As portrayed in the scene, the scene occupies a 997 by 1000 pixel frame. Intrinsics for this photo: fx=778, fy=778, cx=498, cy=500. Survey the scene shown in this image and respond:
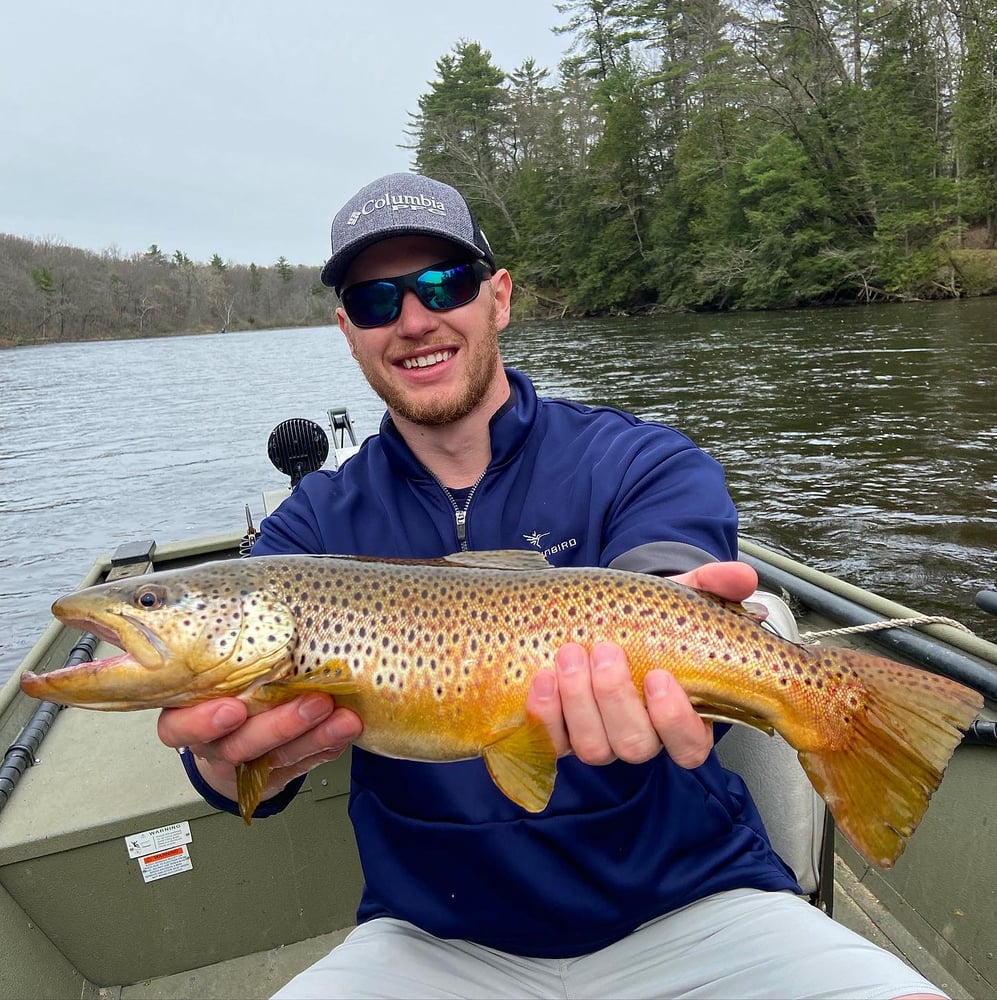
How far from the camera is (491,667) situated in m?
1.99

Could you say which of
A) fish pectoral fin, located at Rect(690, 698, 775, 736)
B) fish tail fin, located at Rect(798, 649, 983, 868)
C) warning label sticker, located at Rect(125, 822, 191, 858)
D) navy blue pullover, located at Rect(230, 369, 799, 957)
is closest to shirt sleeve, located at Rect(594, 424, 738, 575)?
navy blue pullover, located at Rect(230, 369, 799, 957)

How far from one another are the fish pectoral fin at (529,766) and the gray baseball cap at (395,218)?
167 cm

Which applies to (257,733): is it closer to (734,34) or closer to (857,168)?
(857,168)

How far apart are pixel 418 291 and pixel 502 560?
1.12 meters

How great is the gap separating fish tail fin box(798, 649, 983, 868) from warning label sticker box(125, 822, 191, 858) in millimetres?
2214

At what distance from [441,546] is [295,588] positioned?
0.64 m

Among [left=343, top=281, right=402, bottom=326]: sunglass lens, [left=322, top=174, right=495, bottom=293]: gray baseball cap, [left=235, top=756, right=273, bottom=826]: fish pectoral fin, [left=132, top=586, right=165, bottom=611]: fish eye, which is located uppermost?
[left=322, top=174, right=495, bottom=293]: gray baseball cap

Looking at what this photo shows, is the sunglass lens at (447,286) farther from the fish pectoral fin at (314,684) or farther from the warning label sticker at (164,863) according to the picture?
the warning label sticker at (164,863)

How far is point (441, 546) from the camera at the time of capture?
266 centimetres

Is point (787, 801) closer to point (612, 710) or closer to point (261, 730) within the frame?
point (612, 710)

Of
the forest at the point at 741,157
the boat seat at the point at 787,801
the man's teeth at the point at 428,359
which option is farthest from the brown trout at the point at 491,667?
the forest at the point at 741,157

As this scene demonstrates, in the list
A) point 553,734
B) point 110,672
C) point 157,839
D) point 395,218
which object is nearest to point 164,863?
point 157,839

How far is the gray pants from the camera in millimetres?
1881

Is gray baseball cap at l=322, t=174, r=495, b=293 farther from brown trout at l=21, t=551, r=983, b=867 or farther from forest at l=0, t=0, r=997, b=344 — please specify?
forest at l=0, t=0, r=997, b=344
